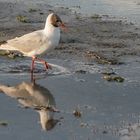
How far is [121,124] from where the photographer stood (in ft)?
32.2

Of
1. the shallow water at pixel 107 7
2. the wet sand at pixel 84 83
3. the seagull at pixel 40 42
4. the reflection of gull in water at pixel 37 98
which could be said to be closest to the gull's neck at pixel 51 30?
the seagull at pixel 40 42

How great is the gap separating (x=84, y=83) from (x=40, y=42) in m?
1.34

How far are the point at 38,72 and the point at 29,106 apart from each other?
2.52 metres

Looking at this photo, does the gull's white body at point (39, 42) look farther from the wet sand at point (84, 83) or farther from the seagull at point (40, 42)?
the wet sand at point (84, 83)

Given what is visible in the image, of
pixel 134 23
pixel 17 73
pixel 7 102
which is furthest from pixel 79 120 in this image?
pixel 134 23

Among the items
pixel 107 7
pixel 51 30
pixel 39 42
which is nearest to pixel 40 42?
pixel 39 42

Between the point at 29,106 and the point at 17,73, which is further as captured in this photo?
the point at 17,73

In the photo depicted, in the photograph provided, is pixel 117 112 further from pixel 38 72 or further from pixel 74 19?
pixel 74 19

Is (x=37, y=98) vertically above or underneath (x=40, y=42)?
underneath

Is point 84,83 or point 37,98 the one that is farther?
point 84,83

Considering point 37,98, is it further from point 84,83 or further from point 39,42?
point 39,42

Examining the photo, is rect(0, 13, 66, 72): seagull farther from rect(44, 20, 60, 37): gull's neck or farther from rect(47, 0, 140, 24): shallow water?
rect(47, 0, 140, 24): shallow water

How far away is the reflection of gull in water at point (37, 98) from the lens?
9969 millimetres

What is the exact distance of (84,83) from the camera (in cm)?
1229
